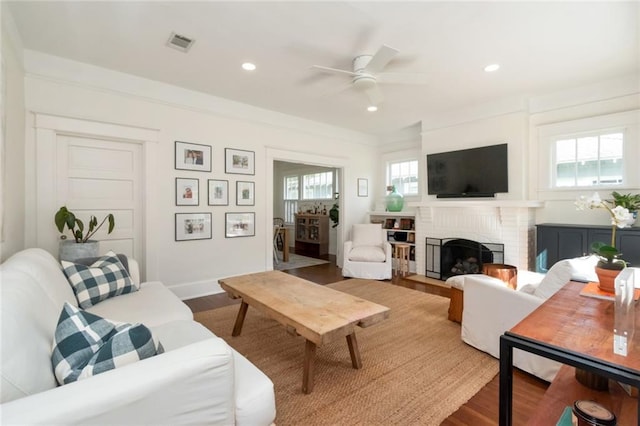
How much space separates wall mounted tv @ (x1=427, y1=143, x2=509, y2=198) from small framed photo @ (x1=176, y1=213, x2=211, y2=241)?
3655 mm

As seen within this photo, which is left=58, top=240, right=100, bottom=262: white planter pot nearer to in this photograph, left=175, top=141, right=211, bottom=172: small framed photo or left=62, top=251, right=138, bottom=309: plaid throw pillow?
left=62, top=251, right=138, bottom=309: plaid throw pillow

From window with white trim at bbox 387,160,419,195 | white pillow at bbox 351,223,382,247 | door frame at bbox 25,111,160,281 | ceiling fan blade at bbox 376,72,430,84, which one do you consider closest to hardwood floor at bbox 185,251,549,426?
ceiling fan blade at bbox 376,72,430,84

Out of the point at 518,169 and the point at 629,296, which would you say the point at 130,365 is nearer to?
the point at 629,296

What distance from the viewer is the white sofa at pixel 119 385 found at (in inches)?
31.9

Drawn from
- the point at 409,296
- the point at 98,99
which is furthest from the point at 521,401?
the point at 98,99

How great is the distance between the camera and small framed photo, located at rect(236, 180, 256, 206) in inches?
166

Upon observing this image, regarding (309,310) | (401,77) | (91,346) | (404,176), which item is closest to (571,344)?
(309,310)

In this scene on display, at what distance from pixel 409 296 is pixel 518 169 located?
238 centimetres

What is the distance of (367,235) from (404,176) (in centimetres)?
157

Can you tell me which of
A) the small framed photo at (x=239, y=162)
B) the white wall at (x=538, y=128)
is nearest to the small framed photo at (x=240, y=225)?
the small framed photo at (x=239, y=162)

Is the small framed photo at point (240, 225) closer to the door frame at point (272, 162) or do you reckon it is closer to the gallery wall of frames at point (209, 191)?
the gallery wall of frames at point (209, 191)

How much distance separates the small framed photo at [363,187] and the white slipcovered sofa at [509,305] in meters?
3.58

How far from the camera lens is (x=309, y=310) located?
1.99m

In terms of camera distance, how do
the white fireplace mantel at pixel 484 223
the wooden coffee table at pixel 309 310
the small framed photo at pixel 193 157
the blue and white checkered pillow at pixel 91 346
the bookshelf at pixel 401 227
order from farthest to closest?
the bookshelf at pixel 401 227 < the white fireplace mantel at pixel 484 223 < the small framed photo at pixel 193 157 < the wooden coffee table at pixel 309 310 < the blue and white checkered pillow at pixel 91 346
